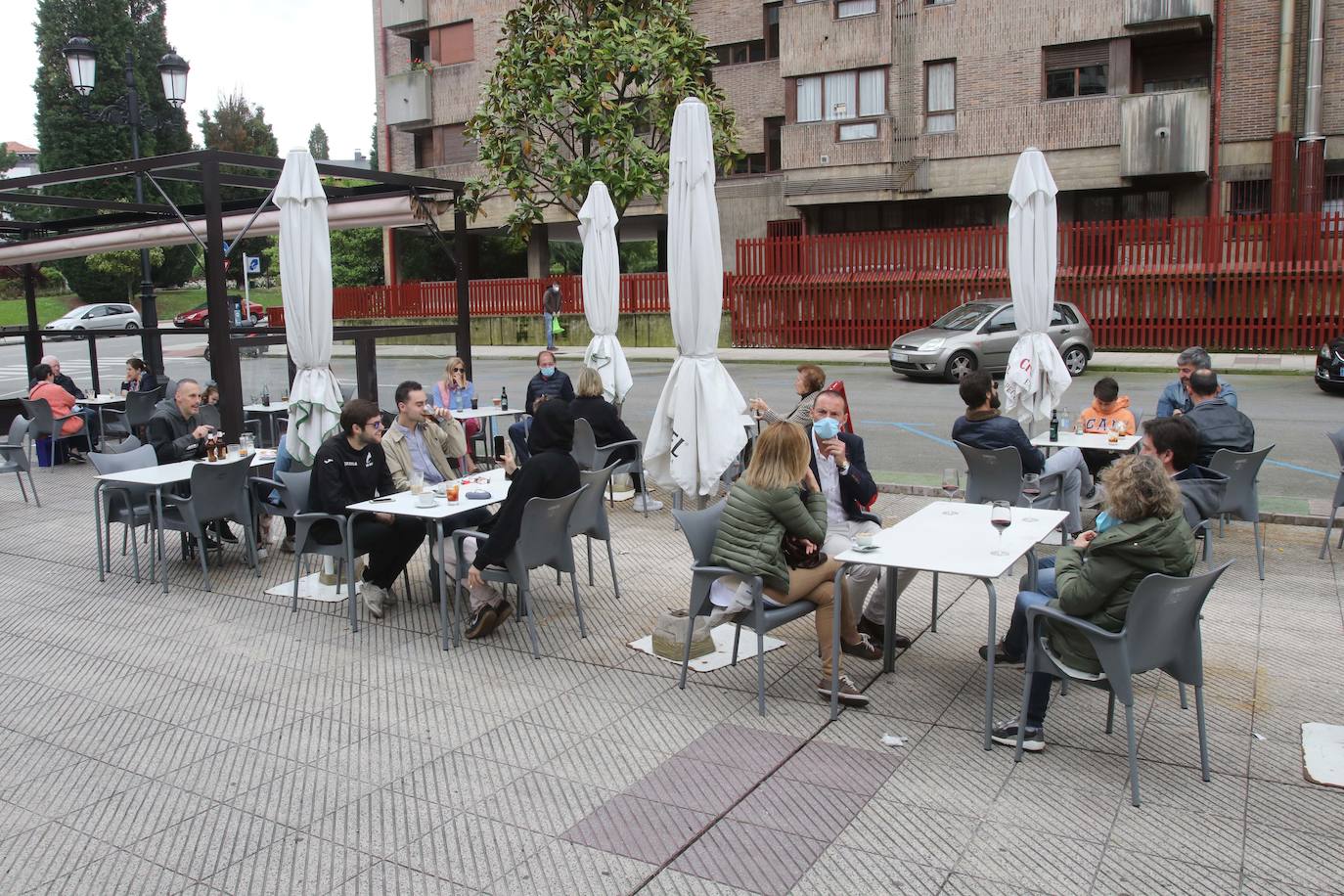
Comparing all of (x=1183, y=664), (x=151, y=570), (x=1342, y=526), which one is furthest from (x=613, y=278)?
(x=1183, y=664)

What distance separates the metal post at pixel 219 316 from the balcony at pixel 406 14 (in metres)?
30.8

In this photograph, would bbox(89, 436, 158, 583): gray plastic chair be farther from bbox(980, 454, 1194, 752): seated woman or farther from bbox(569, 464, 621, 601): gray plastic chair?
bbox(980, 454, 1194, 752): seated woman

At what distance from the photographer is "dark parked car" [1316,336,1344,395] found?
1680 cm

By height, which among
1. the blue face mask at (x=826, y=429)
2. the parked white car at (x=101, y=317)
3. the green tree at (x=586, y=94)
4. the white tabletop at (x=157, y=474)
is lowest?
the white tabletop at (x=157, y=474)

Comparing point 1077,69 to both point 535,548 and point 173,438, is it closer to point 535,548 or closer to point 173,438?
point 173,438

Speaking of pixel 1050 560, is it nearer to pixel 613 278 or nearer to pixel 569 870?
pixel 569 870

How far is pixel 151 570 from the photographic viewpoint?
818 centimetres

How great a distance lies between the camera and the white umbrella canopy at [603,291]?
11.2 metres

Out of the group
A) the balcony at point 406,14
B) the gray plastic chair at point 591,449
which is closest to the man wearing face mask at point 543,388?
the gray plastic chair at point 591,449

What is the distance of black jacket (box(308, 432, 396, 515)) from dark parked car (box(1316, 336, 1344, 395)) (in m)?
15.8

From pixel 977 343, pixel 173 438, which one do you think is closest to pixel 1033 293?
pixel 173 438

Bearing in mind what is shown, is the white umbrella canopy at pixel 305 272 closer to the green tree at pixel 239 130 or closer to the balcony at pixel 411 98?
the balcony at pixel 411 98

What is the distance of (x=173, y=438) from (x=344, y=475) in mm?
3133

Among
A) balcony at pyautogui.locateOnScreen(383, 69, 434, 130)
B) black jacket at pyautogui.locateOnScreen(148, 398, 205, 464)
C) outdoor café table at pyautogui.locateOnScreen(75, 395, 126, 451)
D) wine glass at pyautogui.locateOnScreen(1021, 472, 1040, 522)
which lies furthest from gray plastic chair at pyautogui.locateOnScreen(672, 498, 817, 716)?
balcony at pyautogui.locateOnScreen(383, 69, 434, 130)
